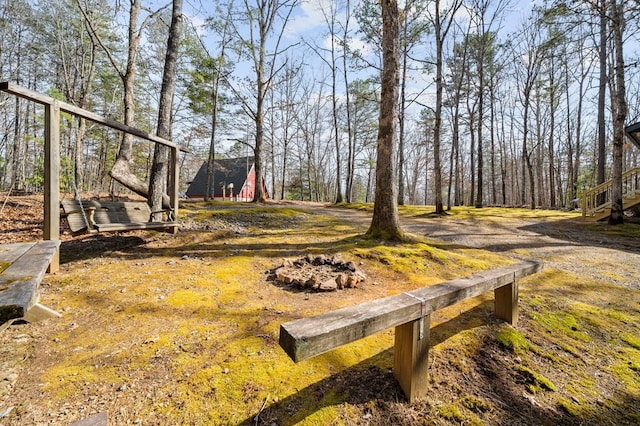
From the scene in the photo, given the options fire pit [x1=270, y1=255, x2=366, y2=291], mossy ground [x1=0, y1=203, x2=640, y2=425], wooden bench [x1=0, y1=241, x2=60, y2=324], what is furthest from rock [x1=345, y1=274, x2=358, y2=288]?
wooden bench [x1=0, y1=241, x2=60, y2=324]

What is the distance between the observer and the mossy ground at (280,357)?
60.6 inches

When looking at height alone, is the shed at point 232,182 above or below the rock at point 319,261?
above

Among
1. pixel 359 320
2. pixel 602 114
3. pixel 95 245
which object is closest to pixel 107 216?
pixel 95 245

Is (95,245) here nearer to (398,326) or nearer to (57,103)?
(57,103)

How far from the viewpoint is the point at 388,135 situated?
187 inches

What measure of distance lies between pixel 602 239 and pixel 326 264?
8049 millimetres

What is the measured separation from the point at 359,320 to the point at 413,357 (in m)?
0.53

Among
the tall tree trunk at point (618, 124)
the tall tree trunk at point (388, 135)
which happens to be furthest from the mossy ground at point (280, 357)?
the tall tree trunk at point (618, 124)

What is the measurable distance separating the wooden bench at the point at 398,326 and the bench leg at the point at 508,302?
0.47 m

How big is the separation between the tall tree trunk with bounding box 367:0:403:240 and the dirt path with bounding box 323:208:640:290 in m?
1.95

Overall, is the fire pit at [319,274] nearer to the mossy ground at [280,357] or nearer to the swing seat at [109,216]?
the mossy ground at [280,357]

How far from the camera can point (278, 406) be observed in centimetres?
154

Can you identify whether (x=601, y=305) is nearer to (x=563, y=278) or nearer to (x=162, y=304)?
(x=563, y=278)

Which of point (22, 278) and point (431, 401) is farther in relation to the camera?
point (431, 401)
